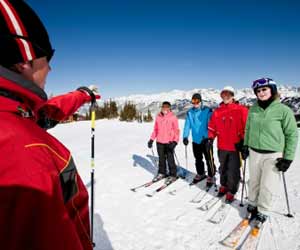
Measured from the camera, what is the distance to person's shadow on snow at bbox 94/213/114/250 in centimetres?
339

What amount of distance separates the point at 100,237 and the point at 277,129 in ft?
10.6

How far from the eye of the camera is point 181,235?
365 centimetres

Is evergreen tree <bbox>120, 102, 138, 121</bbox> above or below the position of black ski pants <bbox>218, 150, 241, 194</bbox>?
above

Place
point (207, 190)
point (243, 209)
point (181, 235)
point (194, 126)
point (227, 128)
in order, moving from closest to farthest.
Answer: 1. point (181, 235)
2. point (243, 209)
3. point (227, 128)
4. point (207, 190)
5. point (194, 126)

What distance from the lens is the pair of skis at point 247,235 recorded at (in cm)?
336

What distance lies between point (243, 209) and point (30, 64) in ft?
15.3

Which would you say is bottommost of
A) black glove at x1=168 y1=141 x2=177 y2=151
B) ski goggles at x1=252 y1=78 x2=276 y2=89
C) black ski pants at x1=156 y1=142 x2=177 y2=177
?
black ski pants at x1=156 y1=142 x2=177 y2=177

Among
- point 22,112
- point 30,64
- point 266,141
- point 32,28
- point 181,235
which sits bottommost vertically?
point 181,235

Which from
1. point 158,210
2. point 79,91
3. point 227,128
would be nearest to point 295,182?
point 227,128

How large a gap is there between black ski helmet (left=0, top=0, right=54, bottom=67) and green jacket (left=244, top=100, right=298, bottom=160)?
145 inches

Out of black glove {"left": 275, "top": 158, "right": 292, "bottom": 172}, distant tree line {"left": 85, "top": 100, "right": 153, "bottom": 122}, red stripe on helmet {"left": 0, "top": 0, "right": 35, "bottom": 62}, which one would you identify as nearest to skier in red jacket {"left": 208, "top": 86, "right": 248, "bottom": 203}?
black glove {"left": 275, "top": 158, "right": 292, "bottom": 172}

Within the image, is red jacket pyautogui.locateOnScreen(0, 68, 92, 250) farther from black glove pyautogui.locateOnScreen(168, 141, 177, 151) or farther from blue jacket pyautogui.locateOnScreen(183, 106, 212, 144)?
black glove pyautogui.locateOnScreen(168, 141, 177, 151)

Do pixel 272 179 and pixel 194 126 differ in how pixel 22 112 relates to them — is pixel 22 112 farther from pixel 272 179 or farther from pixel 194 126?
pixel 194 126

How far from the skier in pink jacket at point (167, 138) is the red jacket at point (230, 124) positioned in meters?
1.47
